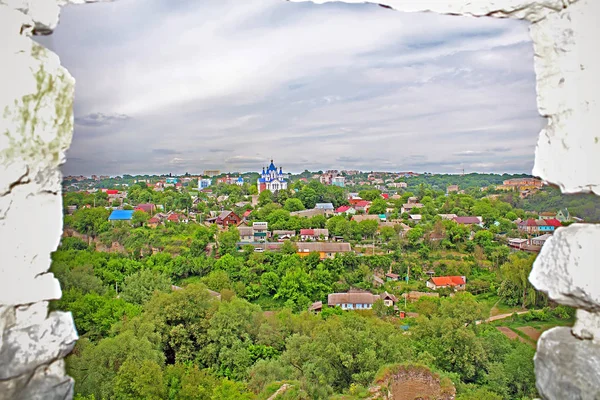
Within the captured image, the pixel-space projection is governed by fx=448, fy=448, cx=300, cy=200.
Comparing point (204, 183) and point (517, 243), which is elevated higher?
point (204, 183)

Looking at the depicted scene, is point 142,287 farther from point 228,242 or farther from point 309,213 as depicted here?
point 309,213

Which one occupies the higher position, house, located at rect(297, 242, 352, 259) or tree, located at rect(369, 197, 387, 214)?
tree, located at rect(369, 197, 387, 214)

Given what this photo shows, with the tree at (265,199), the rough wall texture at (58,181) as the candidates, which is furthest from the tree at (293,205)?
the rough wall texture at (58,181)

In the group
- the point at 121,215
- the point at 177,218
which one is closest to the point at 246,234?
the point at 177,218

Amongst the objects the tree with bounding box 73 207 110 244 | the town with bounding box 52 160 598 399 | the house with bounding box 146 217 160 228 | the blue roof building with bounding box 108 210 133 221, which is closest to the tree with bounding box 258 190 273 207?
the town with bounding box 52 160 598 399

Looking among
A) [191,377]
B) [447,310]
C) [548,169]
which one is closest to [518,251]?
[447,310]

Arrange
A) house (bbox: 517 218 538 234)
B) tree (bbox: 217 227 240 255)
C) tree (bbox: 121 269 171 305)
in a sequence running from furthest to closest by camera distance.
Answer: house (bbox: 517 218 538 234) < tree (bbox: 217 227 240 255) < tree (bbox: 121 269 171 305)

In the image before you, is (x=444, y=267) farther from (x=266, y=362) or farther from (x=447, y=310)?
(x=266, y=362)

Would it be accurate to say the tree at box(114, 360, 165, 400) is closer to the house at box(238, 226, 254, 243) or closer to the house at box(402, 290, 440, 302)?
the house at box(402, 290, 440, 302)
